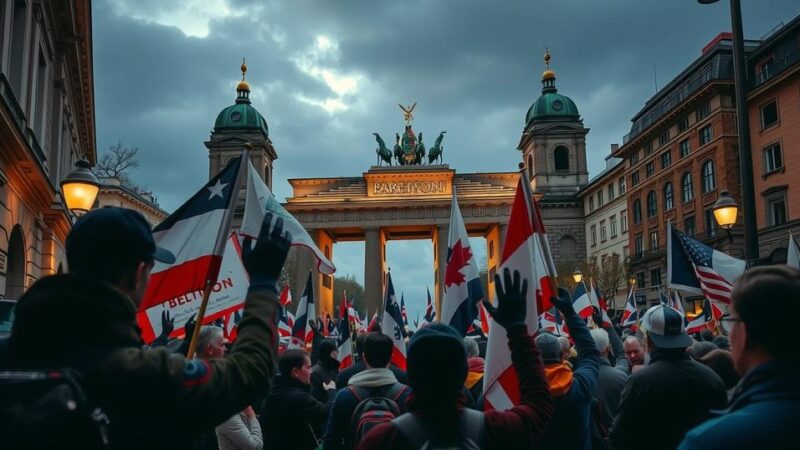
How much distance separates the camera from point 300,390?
4.91m

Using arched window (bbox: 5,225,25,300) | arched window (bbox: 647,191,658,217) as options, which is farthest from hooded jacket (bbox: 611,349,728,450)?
arched window (bbox: 647,191,658,217)

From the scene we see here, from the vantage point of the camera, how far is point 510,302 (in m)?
2.76

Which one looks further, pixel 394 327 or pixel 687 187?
pixel 687 187

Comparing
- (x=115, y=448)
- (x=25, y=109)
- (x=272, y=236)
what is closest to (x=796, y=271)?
(x=272, y=236)

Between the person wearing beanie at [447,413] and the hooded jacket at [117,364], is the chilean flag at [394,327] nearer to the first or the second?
the person wearing beanie at [447,413]

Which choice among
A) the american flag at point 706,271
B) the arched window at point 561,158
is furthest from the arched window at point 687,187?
the american flag at point 706,271

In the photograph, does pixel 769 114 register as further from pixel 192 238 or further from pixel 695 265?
pixel 192 238

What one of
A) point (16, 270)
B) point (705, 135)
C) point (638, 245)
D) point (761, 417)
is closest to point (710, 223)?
point (705, 135)

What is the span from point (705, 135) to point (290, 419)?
4611 centimetres

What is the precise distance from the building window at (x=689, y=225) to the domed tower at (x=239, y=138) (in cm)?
4102

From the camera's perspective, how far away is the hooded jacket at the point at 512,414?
2.44 meters

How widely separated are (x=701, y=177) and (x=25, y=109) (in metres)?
41.9

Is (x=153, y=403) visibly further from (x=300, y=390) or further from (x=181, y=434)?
(x=300, y=390)

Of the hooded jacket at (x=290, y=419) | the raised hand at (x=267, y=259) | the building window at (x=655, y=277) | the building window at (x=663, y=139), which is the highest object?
the building window at (x=663, y=139)
